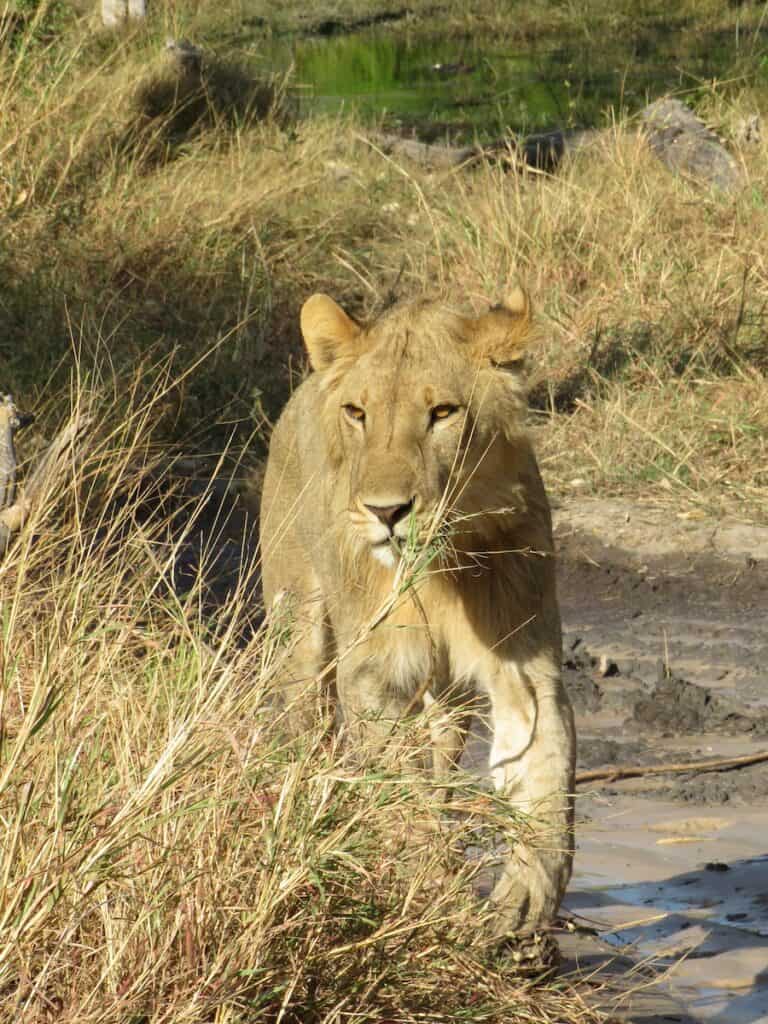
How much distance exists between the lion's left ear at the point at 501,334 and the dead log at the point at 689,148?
6238 millimetres

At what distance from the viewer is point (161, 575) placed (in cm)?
354

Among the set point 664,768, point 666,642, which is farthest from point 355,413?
point 666,642

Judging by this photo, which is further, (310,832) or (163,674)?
(163,674)

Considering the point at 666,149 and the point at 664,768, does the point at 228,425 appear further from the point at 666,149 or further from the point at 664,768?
the point at 664,768

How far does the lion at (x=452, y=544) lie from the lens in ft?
11.5

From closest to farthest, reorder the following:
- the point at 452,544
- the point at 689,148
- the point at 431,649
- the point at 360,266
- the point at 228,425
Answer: the point at 452,544, the point at 431,649, the point at 228,425, the point at 360,266, the point at 689,148

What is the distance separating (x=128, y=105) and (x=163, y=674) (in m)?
8.25

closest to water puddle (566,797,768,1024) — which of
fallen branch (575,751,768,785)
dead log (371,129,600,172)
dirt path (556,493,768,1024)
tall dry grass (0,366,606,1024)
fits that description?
dirt path (556,493,768,1024)

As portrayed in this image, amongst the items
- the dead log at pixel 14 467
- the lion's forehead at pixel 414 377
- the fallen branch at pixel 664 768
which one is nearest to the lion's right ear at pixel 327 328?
the lion's forehead at pixel 414 377

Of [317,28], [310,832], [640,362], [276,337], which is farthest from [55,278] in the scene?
[317,28]

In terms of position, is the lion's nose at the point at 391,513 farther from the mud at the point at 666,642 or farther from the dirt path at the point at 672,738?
the mud at the point at 666,642

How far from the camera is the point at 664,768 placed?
5023 millimetres

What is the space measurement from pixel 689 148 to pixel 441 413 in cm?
717

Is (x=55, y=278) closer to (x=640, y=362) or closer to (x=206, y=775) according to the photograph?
(x=640, y=362)
